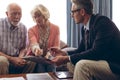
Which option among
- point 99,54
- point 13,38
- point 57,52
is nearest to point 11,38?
point 13,38

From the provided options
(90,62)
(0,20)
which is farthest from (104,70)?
(0,20)

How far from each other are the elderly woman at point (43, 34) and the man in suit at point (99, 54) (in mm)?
805

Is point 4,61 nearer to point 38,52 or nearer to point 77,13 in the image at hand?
point 38,52

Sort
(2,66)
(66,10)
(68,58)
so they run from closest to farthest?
(68,58), (2,66), (66,10)

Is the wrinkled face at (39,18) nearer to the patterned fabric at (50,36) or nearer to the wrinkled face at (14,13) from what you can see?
the patterned fabric at (50,36)

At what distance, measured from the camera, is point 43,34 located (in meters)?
3.08

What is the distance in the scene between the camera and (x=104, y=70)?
6.57 feet

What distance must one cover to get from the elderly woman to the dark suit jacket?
927mm

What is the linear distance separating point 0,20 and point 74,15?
1197 millimetres

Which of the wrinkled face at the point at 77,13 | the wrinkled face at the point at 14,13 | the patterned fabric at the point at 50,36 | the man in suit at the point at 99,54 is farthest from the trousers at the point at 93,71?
the wrinkled face at the point at 14,13

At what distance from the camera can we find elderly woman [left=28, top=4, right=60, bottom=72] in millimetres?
2988

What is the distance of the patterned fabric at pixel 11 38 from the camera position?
3041mm

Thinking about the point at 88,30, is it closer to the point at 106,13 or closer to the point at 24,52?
the point at 24,52

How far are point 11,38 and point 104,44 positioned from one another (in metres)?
1.43
